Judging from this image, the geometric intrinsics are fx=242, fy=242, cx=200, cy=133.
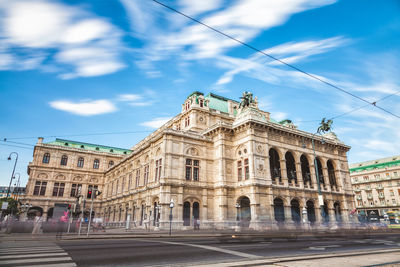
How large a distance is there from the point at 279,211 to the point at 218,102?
2591cm

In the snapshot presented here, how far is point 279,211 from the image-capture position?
3656cm

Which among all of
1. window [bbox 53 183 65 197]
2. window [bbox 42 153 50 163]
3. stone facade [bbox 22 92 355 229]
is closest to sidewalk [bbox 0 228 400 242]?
stone facade [bbox 22 92 355 229]

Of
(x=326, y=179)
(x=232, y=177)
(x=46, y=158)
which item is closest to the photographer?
(x=232, y=177)

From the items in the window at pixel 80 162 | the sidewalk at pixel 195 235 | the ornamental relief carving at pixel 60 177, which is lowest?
the sidewalk at pixel 195 235

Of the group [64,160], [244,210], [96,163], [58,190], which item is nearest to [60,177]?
[58,190]

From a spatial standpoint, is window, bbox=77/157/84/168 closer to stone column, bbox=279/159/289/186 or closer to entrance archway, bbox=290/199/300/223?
stone column, bbox=279/159/289/186

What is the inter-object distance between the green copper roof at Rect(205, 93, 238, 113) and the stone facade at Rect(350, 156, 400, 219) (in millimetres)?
52009

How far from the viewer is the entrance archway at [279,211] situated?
115ft

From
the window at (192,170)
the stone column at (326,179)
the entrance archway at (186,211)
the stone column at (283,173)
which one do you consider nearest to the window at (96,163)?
the window at (192,170)

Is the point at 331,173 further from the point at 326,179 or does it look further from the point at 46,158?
the point at 46,158

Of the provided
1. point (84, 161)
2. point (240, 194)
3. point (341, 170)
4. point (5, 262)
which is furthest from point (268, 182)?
point (84, 161)

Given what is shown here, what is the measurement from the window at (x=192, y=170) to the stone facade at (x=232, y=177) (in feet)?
0.51

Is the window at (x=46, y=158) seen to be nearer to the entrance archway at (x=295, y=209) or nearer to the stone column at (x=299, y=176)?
the entrance archway at (x=295, y=209)

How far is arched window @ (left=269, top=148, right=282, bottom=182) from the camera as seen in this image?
3844 centimetres
